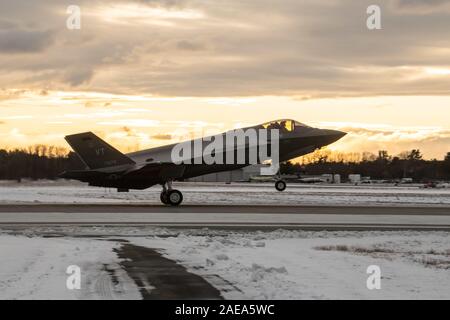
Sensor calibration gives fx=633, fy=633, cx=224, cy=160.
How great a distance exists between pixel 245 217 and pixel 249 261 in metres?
13.1

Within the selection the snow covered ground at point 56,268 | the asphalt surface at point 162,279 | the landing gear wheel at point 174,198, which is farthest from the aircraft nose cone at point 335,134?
the asphalt surface at point 162,279

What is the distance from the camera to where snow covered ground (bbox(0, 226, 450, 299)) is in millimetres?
9836

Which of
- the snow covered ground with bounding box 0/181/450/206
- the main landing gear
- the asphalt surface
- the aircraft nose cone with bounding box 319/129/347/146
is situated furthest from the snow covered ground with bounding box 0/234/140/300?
the aircraft nose cone with bounding box 319/129/347/146

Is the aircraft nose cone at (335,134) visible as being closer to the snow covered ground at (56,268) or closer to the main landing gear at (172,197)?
the main landing gear at (172,197)

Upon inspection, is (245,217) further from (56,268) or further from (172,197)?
(56,268)

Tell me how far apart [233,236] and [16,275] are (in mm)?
8919

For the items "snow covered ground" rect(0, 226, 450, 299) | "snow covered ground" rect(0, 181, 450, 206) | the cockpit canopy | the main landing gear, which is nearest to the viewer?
"snow covered ground" rect(0, 226, 450, 299)

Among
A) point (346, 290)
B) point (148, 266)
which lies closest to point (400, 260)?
point (346, 290)

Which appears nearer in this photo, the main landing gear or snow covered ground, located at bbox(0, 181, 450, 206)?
the main landing gear

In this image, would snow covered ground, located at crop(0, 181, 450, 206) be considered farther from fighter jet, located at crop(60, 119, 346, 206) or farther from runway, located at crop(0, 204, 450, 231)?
runway, located at crop(0, 204, 450, 231)

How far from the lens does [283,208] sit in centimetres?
3191

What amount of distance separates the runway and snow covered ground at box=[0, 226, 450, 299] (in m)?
2.37
